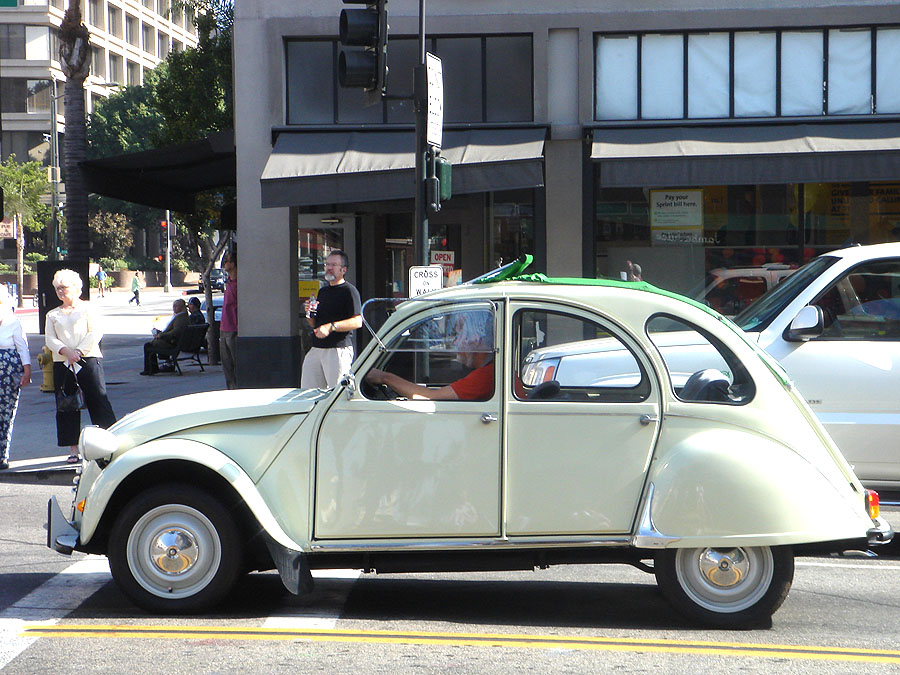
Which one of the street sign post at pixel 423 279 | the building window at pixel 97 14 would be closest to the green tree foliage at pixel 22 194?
the building window at pixel 97 14

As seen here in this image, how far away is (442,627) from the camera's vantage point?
216 inches

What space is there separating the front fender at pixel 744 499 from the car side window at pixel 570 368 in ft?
1.37

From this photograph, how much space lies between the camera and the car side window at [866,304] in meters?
7.57

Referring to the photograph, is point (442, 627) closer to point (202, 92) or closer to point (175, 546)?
point (175, 546)

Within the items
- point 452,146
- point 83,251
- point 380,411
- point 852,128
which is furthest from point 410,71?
point 380,411

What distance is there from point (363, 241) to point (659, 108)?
509 centimetres

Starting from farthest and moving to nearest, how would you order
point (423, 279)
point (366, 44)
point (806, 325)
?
point (423, 279), point (366, 44), point (806, 325)

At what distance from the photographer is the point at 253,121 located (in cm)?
1551

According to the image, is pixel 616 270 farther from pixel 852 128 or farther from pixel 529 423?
pixel 529 423

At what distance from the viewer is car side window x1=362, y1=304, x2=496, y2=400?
17.9 ft

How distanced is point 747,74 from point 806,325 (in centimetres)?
851

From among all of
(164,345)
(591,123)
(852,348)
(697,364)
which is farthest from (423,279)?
(164,345)

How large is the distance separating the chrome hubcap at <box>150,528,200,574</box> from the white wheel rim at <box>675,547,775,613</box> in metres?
2.43

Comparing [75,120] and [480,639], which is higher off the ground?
[75,120]
